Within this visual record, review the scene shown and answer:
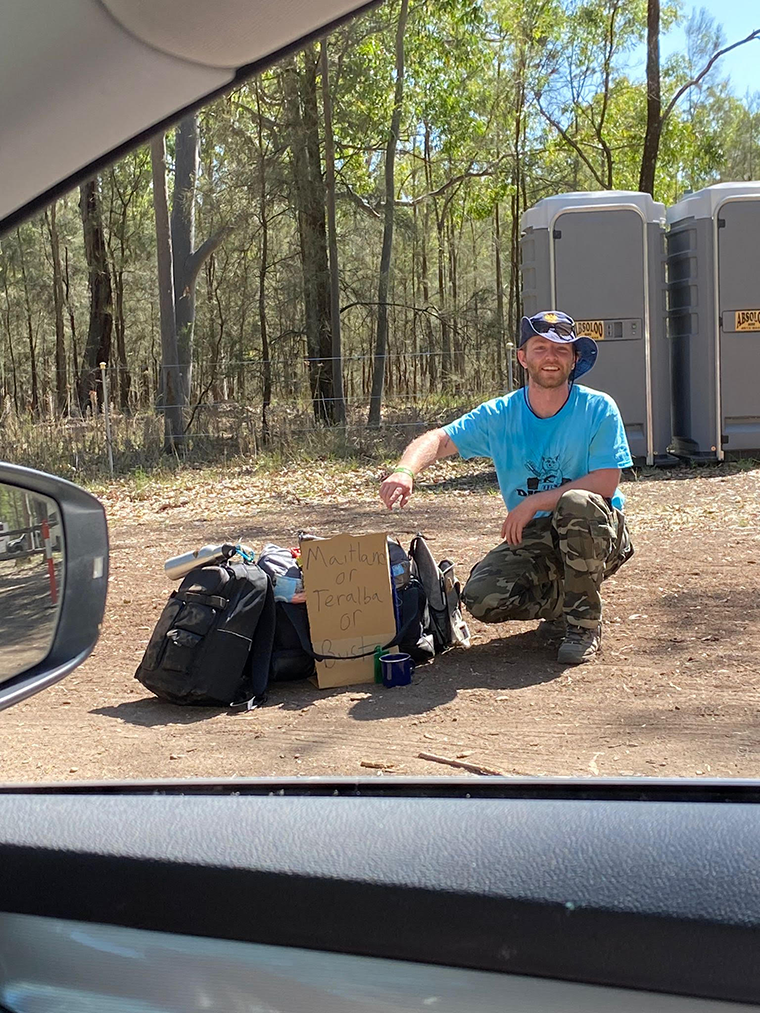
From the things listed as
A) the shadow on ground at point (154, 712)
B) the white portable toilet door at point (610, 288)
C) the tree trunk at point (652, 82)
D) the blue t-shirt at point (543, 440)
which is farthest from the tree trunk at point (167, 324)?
the blue t-shirt at point (543, 440)

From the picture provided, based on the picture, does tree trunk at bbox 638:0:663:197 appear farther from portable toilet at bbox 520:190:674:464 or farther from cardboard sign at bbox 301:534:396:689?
cardboard sign at bbox 301:534:396:689

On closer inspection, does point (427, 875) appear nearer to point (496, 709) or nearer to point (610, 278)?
point (496, 709)

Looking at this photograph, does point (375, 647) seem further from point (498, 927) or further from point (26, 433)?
point (26, 433)

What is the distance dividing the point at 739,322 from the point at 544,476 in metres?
6.43

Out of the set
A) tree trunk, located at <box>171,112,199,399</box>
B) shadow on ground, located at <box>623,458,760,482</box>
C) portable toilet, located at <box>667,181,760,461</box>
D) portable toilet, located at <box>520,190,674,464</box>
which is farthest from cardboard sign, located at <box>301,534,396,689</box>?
tree trunk, located at <box>171,112,199,399</box>

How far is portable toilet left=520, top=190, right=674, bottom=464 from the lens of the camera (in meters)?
10.1

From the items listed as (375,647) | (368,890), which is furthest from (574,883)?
(375,647)

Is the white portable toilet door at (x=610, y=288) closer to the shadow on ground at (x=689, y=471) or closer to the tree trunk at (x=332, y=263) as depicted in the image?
the shadow on ground at (x=689, y=471)

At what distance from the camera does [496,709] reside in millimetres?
4102

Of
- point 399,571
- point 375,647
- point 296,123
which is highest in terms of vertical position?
point 296,123

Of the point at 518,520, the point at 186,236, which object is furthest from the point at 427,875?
the point at 186,236

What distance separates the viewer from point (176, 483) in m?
11.8

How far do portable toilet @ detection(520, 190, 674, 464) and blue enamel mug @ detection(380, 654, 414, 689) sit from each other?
21.0 ft

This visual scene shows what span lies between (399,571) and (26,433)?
400 inches
